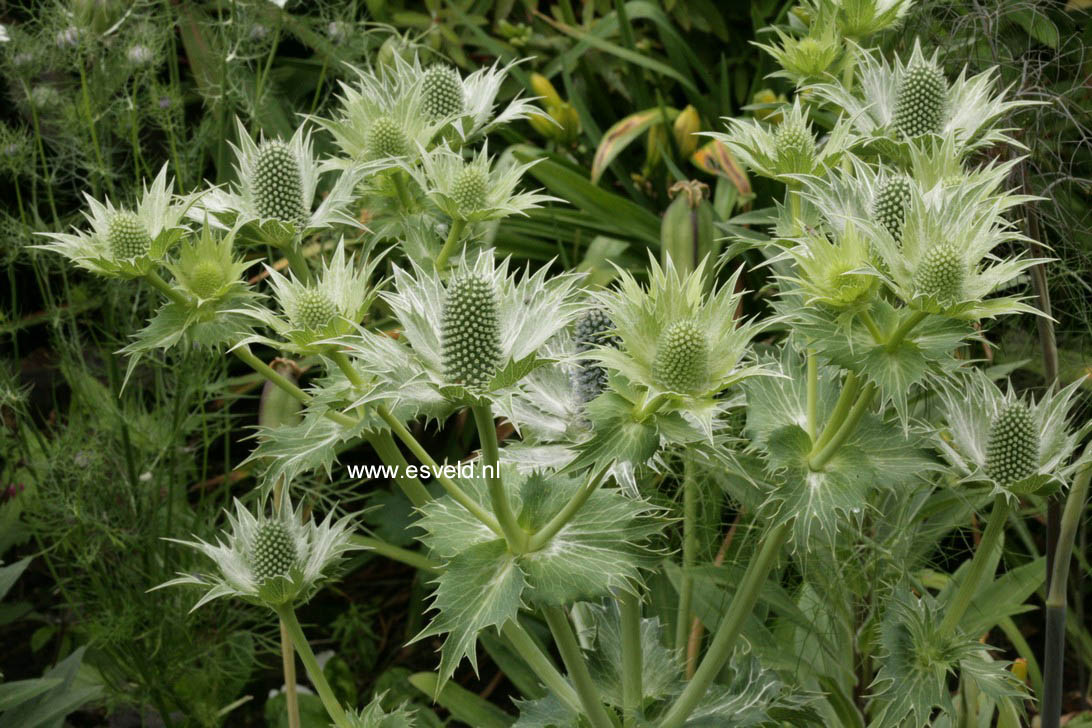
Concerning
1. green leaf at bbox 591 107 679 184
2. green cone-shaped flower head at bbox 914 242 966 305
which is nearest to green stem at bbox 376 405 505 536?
green cone-shaped flower head at bbox 914 242 966 305

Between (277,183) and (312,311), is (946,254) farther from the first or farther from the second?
(277,183)

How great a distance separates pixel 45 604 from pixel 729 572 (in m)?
1.78

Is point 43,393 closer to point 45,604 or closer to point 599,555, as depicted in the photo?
point 45,604

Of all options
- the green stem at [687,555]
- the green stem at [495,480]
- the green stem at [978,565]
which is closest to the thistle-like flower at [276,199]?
the green stem at [495,480]

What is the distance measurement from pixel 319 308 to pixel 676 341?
14.0 inches

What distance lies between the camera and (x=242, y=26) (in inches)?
74.9

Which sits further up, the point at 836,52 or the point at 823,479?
the point at 836,52

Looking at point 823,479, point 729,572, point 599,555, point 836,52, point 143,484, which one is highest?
point 836,52

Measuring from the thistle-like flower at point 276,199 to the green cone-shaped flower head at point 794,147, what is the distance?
17.6 inches

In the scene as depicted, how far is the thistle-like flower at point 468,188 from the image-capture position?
3.73ft

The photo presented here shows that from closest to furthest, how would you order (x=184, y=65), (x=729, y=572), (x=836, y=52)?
(x=836, y=52)
(x=729, y=572)
(x=184, y=65)

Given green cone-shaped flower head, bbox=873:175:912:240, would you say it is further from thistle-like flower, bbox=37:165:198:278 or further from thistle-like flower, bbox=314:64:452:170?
thistle-like flower, bbox=37:165:198:278

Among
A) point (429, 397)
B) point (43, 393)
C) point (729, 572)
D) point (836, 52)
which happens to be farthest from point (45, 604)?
point (836, 52)

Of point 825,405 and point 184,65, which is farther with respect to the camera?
point 184,65
